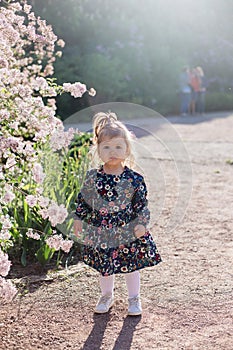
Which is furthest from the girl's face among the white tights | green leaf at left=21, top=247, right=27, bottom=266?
green leaf at left=21, top=247, right=27, bottom=266

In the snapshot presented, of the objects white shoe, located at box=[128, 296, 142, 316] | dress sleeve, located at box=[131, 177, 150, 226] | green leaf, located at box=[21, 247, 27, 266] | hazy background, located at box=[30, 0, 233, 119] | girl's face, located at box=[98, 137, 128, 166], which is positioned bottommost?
white shoe, located at box=[128, 296, 142, 316]

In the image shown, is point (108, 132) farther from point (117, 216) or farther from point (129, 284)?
point (129, 284)

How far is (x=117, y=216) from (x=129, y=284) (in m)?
0.42

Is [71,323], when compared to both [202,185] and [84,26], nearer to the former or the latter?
[202,185]

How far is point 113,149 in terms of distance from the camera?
11.0 feet

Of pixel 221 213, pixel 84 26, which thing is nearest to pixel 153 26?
pixel 84 26

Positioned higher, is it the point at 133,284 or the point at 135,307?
the point at 133,284

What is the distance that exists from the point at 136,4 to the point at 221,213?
16.1 metres

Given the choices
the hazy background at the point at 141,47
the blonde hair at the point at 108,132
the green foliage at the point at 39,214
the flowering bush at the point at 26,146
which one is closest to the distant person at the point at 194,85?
the hazy background at the point at 141,47

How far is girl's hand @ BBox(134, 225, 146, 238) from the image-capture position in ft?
10.7

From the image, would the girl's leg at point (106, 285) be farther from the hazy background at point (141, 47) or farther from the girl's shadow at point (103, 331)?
the hazy background at point (141, 47)

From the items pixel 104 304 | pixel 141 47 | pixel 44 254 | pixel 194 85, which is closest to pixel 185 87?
pixel 194 85

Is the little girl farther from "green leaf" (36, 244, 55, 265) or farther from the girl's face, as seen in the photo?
"green leaf" (36, 244, 55, 265)

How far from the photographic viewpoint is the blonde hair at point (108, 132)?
3.35 meters
